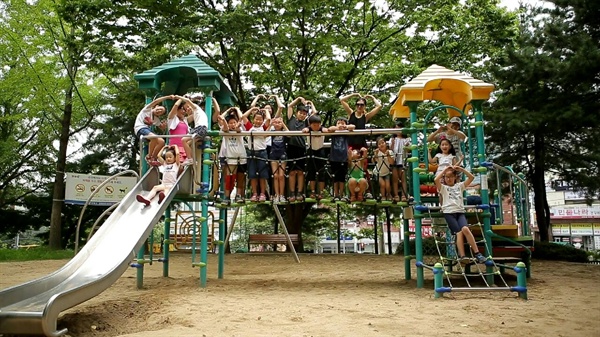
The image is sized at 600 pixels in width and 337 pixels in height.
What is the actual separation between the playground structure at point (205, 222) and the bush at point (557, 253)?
5456 millimetres

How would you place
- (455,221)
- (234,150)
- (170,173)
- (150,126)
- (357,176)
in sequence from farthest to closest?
(150,126) < (234,150) < (357,176) < (170,173) < (455,221)

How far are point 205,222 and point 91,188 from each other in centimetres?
835

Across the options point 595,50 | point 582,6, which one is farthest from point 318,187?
point 582,6

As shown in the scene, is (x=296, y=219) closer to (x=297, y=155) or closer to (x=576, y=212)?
(x=297, y=155)

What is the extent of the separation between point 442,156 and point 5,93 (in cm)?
1688

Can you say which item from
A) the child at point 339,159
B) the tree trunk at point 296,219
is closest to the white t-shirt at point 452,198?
the child at point 339,159

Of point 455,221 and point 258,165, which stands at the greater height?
point 258,165

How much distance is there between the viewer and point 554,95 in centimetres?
1234

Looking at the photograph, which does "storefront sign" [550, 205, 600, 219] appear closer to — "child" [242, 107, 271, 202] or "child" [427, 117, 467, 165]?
"child" [427, 117, 467, 165]

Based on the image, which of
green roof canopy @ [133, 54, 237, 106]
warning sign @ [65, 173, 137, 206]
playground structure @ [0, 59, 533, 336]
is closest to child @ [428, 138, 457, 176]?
playground structure @ [0, 59, 533, 336]

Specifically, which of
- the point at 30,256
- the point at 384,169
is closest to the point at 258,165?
the point at 384,169

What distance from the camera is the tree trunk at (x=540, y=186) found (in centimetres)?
1512

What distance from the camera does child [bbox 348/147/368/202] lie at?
7.61 metres

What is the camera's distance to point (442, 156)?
730 cm
